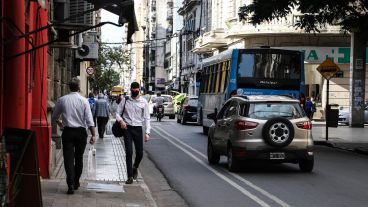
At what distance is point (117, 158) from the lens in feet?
54.2

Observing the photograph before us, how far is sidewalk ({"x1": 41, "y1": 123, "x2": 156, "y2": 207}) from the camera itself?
31.4 feet

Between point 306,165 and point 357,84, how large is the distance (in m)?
22.8

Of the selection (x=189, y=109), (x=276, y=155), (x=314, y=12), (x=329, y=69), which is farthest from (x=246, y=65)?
(x=189, y=109)

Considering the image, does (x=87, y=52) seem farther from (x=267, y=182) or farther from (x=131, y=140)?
(x=267, y=182)

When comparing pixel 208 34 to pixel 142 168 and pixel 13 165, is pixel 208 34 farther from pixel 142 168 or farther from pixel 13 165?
pixel 13 165

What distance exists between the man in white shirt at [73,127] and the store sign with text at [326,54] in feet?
110

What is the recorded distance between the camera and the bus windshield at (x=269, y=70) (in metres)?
23.7

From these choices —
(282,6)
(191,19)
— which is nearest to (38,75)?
(282,6)

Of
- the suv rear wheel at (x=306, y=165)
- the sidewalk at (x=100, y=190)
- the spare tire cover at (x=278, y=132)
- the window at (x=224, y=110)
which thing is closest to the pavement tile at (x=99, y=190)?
the sidewalk at (x=100, y=190)

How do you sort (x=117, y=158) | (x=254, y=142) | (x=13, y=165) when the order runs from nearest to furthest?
(x=13, y=165)
(x=254, y=142)
(x=117, y=158)

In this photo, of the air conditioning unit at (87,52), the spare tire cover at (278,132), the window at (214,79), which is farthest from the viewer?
the air conditioning unit at (87,52)

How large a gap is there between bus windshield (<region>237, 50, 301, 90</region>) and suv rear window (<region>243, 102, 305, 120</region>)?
950 centimetres

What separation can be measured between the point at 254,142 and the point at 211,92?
13.4 m

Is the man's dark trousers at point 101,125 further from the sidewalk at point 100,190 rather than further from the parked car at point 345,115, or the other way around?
the parked car at point 345,115
